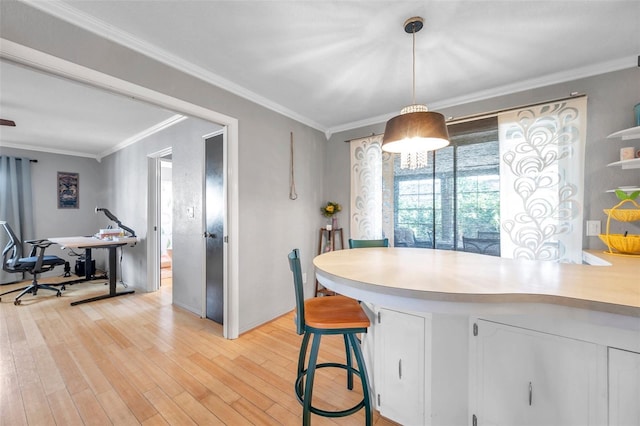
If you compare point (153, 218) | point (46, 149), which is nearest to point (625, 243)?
point (153, 218)

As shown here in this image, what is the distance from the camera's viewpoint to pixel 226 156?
7.93ft

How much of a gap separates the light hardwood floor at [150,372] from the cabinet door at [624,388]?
39.7 inches

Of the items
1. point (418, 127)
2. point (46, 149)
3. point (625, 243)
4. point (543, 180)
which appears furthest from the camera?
point (46, 149)

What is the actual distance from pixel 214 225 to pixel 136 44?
1.70m

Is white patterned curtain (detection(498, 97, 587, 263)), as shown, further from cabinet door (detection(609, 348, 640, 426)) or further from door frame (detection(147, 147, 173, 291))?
door frame (detection(147, 147, 173, 291))

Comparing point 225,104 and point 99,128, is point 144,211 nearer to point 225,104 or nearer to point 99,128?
point 99,128

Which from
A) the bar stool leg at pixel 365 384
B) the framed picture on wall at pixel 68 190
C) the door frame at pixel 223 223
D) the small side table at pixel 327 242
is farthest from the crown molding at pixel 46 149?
the bar stool leg at pixel 365 384

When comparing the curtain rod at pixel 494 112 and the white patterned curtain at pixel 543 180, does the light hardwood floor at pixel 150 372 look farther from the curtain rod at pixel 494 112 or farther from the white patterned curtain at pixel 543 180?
the curtain rod at pixel 494 112

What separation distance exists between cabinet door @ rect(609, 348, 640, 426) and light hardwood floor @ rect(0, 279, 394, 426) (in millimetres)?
1010

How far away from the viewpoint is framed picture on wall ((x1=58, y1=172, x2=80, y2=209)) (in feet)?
16.1

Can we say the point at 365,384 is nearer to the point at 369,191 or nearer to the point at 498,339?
the point at 498,339

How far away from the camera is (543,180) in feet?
7.20

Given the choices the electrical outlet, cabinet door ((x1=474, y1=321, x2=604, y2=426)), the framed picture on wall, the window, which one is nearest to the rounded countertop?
cabinet door ((x1=474, y1=321, x2=604, y2=426))

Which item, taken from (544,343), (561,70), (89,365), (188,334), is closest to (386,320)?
(544,343)
